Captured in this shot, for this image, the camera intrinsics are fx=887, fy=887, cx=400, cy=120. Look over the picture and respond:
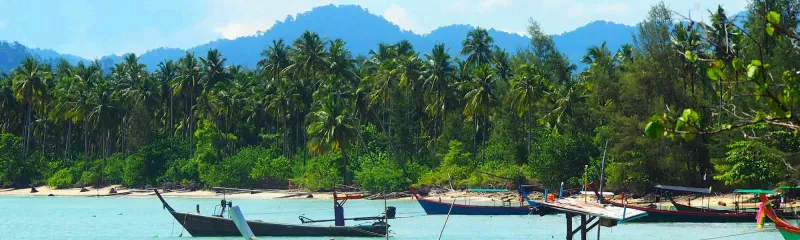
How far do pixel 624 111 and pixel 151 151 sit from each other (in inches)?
1669

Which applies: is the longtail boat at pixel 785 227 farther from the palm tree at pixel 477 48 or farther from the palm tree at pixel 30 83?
the palm tree at pixel 30 83

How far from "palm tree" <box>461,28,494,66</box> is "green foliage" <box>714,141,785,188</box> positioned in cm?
3232

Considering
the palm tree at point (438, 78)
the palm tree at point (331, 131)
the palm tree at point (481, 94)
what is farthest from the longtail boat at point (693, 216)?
the palm tree at point (438, 78)

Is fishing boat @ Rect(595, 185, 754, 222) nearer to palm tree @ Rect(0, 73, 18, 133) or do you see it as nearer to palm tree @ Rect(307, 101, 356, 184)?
palm tree @ Rect(307, 101, 356, 184)

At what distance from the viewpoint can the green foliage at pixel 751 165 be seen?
40656 millimetres

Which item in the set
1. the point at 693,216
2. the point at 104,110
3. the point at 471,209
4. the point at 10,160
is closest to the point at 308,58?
the point at 104,110

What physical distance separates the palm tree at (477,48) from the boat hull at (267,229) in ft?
139

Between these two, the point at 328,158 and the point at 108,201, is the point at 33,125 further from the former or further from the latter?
the point at 328,158

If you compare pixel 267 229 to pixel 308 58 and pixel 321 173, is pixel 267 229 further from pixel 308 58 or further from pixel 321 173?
pixel 308 58

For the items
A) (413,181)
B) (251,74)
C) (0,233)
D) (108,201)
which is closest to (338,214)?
(0,233)

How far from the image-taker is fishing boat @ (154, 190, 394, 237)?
31562 mm

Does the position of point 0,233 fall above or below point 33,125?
below

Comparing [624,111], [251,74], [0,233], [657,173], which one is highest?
[251,74]

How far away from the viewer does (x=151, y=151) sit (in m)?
75.4
